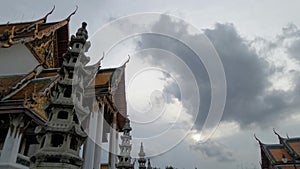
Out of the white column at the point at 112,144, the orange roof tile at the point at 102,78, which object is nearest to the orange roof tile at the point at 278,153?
the white column at the point at 112,144

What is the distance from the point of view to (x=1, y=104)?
30.6ft

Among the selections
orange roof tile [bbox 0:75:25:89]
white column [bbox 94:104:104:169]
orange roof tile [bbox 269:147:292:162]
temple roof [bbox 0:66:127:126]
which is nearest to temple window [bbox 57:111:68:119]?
temple roof [bbox 0:66:127:126]

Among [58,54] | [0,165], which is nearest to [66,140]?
[0,165]

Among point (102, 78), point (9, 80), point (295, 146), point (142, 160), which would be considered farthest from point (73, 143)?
point (295, 146)

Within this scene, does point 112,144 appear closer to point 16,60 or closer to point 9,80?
point 9,80

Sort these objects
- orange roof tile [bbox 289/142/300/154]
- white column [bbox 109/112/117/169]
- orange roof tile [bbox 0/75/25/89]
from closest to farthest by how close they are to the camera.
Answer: orange roof tile [bbox 0/75/25/89]
white column [bbox 109/112/117/169]
orange roof tile [bbox 289/142/300/154]

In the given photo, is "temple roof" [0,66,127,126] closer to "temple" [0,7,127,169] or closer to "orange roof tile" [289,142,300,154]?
"temple" [0,7,127,169]

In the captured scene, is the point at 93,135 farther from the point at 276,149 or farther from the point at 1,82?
the point at 276,149

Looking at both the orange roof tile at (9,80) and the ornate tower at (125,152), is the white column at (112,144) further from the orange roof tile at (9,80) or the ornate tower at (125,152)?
the orange roof tile at (9,80)

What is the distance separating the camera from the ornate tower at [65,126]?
5.14 m

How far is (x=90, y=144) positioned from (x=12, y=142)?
3.99 metres

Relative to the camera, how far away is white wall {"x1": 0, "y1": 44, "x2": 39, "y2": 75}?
1347 cm

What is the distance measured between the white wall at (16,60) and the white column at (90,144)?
14.8 feet

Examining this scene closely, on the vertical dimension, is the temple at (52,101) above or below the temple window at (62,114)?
above
